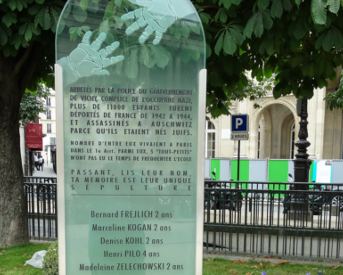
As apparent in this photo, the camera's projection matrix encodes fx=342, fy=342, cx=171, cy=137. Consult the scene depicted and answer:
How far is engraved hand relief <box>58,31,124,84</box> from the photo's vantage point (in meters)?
2.66

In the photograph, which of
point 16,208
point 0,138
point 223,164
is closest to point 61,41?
point 0,138

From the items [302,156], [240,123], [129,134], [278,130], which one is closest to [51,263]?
[129,134]

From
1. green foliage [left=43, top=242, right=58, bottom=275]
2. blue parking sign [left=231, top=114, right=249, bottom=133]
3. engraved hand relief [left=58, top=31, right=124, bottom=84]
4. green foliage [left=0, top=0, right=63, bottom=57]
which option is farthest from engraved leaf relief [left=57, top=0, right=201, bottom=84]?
blue parking sign [left=231, top=114, right=249, bottom=133]

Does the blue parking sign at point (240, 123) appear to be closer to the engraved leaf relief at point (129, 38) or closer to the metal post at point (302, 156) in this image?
the metal post at point (302, 156)

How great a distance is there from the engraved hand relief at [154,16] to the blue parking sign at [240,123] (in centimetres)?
791

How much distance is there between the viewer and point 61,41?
267 centimetres

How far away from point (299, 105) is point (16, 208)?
823cm

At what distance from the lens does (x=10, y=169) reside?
19.9 feet

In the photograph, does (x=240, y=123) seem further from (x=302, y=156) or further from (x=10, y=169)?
(x=10, y=169)

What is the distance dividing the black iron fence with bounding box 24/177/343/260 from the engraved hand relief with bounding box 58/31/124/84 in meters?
5.02

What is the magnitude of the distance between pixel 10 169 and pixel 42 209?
2.19m

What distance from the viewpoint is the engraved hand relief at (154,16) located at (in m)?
2.69

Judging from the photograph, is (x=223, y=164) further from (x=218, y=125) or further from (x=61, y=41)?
(x=61, y=41)

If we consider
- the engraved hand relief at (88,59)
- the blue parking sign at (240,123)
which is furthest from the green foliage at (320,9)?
the blue parking sign at (240,123)
